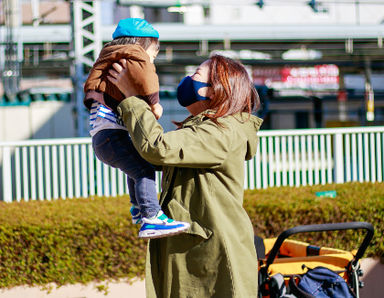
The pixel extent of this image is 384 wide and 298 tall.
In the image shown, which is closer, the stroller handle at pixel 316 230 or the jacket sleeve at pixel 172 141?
the jacket sleeve at pixel 172 141

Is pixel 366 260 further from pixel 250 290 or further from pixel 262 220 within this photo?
pixel 250 290

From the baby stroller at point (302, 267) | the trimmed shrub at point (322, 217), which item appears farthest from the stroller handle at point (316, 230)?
the trimmed shrub at point (322, 217)

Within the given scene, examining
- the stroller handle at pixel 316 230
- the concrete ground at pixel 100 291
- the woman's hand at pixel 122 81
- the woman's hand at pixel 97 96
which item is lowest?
the concrete ground at pixel 100 291

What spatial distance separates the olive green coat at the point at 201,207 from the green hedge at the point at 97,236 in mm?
2217

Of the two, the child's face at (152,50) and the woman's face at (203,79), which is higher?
the child's face at (152,50)

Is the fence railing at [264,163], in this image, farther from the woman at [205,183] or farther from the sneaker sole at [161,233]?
the sneaker sole at [161,233]

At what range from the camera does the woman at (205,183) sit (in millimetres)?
1985

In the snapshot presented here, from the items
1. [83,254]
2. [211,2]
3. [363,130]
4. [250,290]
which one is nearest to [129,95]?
[250,290]

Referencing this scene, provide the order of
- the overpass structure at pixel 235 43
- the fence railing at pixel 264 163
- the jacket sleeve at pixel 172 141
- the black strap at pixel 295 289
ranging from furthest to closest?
the overpass structure at pixel 235 43
the fence railing at pixel 264 163
the black strap at pixel 295 289
the jacket sleeve at pixel 172 141

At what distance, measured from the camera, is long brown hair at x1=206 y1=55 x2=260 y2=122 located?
214 cm

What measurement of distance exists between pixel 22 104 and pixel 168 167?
36.3ft

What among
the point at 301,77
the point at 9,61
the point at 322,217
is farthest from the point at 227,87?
the point at 301,77

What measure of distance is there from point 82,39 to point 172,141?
9105mm

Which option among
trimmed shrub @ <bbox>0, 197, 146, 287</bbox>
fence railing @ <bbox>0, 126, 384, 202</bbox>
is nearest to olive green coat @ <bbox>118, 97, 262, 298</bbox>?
trimmed shrub @ <bbox>0, 197, 146, 287</bbox>
